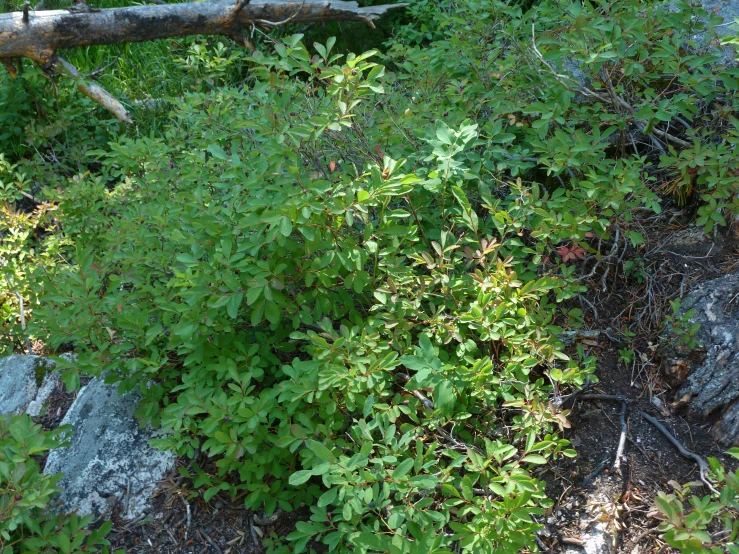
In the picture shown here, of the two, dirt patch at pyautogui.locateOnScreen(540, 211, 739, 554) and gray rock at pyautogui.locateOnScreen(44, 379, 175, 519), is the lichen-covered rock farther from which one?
gray rock at pyautogui.locateOnScreen(44, 379, 175, 519)

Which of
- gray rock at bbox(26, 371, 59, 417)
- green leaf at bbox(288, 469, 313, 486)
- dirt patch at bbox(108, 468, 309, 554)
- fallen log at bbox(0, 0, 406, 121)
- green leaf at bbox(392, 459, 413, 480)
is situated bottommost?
gray rock at bbox(26, 371, 59, 417)

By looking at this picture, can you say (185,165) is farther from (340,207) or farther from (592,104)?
(592,104)

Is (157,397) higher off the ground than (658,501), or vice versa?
(658,501)

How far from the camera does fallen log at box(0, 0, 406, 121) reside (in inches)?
197

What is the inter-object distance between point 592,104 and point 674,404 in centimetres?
152

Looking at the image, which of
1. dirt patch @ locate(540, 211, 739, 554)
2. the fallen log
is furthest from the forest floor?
the fallen log

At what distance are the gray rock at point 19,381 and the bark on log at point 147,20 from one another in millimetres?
2603

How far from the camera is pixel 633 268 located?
10.3 ft

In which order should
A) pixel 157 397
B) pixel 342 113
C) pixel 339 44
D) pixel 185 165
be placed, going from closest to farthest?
pixel 342 113 → pixel 157 397 → pixel 185 165 → pixel 339 44

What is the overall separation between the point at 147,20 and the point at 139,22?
2.5 inches

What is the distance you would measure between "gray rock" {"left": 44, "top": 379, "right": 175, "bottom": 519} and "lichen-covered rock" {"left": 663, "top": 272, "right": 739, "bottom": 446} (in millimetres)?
2237

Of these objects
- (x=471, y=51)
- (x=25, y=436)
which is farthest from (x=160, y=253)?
(x=471, y=51)

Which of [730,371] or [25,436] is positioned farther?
[730,371]

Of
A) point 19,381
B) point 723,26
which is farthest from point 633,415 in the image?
point 19,381
